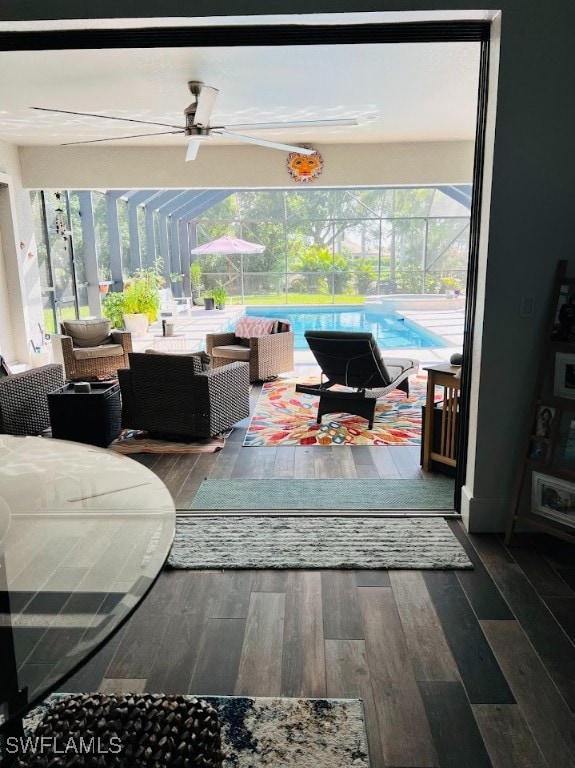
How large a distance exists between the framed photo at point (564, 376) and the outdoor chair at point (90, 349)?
5.00 metres

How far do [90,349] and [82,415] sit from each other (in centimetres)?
254

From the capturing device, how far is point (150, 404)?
15.2 ft

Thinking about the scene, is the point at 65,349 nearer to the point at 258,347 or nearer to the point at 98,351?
the point at 98,351

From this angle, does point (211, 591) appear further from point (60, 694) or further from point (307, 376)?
point (307, 376)

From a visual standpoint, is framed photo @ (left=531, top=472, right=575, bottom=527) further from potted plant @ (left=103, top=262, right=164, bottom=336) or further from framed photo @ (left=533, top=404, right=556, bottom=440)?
potted plant @ (left=103, top=262, right=164, bottom=336)

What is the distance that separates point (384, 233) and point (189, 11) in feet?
37.7

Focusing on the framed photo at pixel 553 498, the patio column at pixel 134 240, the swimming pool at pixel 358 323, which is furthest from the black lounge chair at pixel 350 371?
the patio column at pixel 134 240

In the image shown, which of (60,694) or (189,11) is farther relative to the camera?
(189,11)

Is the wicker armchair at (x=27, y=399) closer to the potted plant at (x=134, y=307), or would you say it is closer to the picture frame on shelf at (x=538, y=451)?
the picture frame on shelf at (x=538, y=451)

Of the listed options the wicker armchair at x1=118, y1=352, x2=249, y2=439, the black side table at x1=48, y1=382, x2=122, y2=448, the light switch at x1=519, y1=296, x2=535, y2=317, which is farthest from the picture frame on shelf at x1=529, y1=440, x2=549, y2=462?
the black side table at x1=48, y1=382, x2=122, y2=448

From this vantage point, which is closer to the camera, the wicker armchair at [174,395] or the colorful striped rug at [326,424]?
the wicker armchair at [174,395]

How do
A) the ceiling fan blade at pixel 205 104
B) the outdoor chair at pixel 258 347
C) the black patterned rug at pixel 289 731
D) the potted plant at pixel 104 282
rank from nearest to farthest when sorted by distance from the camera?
1. the black patterned rug at pixel 289 731
2. the ceiling fan blade at pixel 205 104
3. the outdoor chair at pixel 258 347
4. the potted plant at pixel 104 282

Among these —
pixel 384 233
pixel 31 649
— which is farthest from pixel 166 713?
pixel 384 233

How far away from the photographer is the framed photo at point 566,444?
2.82 meters
